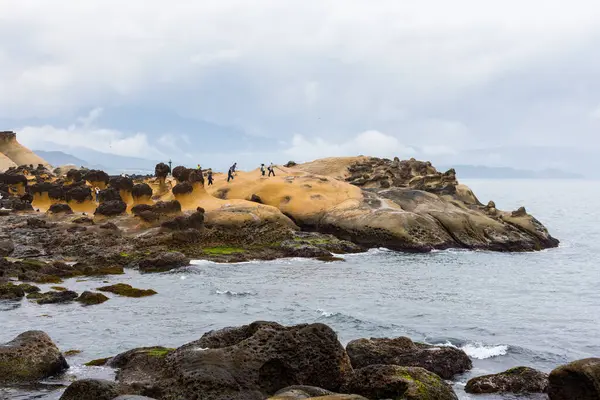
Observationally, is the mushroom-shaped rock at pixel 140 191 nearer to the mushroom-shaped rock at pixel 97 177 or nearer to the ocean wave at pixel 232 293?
the mushroom-shaped rock at pixel 97 177

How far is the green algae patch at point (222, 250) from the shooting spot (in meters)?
50.9

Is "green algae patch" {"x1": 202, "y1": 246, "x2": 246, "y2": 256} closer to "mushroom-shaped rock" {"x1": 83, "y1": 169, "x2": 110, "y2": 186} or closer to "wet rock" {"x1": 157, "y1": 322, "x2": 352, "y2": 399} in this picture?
"mushroom-shaped rock" {"x1": 83, "y1": 169, "x2": 110, "y2": 186}

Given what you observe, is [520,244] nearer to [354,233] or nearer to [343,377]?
[354,233]

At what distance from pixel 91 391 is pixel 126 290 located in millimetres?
21349

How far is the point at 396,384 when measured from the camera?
16078 mm

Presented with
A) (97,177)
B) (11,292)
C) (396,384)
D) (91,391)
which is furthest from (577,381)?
(97,177)

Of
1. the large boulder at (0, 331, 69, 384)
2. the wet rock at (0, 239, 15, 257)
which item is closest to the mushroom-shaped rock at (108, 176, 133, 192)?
the wet rock at (0, 239, 15, 257)

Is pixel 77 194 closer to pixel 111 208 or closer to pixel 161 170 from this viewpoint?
pixel 111 208

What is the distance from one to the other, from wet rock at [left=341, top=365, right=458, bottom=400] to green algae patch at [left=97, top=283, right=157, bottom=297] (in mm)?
21325

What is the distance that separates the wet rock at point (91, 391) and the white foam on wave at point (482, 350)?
14.5 m

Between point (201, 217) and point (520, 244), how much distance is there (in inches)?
1356

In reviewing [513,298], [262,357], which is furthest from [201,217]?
[262,357]

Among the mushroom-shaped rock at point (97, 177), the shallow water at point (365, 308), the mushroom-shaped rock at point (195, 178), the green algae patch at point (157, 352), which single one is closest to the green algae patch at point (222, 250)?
the shallow water at point (365, 308)

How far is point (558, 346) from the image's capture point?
27.5 meters
